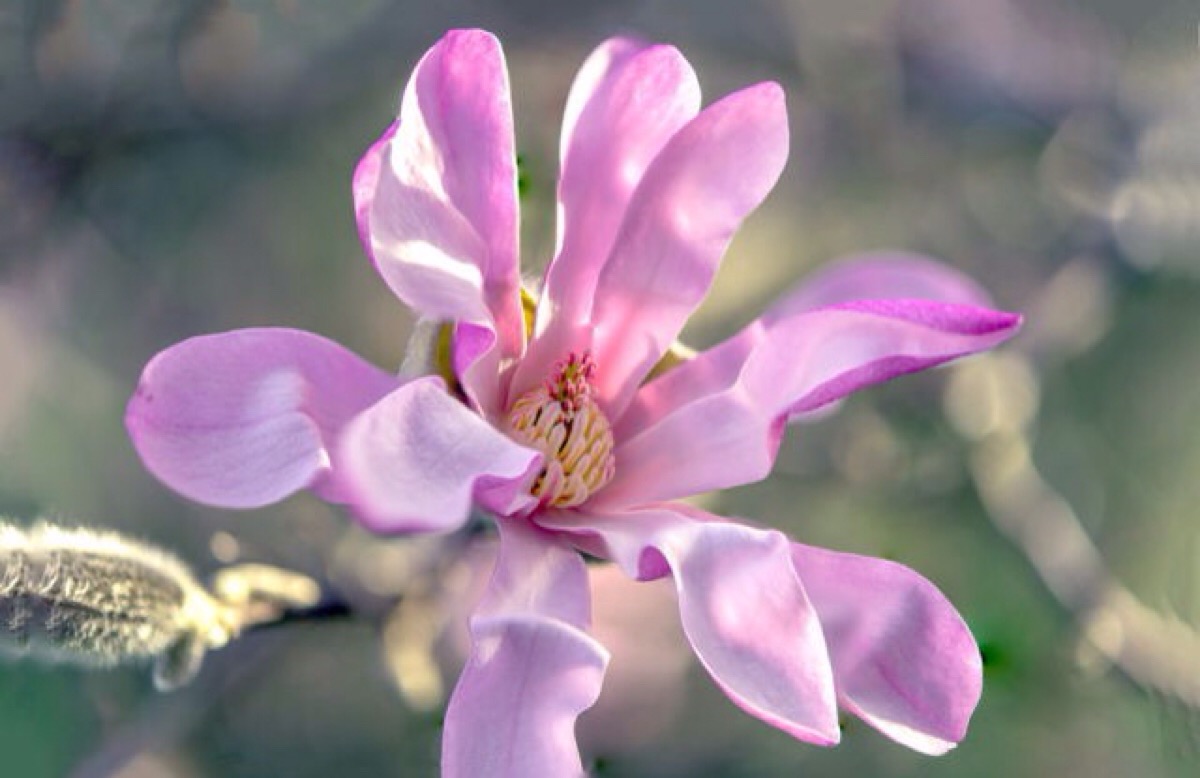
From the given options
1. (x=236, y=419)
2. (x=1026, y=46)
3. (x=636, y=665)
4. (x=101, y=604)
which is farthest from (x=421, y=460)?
(x=1026, y=46)

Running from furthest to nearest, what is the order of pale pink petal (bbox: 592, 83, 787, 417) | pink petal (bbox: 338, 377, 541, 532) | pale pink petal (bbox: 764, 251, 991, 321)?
1. pale pink petal (bbox: 764, 251, 991, 321)
2. pale pink petal (bbox: 592, 83, 787, 417)
3. pink petal (bbox: 338, 377, 541, 532)

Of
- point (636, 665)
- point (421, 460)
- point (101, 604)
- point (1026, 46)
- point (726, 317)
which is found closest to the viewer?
point (421, 460)

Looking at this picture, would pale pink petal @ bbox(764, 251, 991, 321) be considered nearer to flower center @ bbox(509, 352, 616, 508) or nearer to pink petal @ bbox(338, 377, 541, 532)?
flower center @ bbox(509, 352, 616, 508)

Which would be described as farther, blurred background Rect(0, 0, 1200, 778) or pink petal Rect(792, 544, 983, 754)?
blurred background Rect(0, 0, 1200, 778)

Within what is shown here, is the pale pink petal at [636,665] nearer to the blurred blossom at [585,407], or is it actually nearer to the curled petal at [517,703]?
the blurred blossom at [585,407]

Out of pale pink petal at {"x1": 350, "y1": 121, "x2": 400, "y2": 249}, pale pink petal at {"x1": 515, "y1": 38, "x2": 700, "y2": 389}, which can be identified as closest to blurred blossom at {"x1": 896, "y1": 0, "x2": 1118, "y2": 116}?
pale pink petal at {"x1": 515, "y1": 38, "x2": 700, "y2": 389}

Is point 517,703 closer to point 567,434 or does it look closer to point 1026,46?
point 567,434
